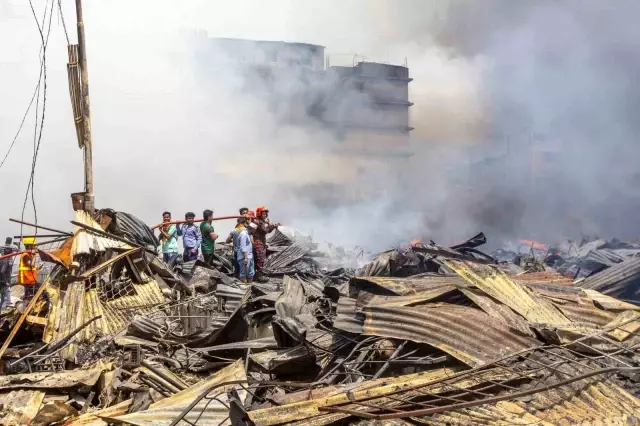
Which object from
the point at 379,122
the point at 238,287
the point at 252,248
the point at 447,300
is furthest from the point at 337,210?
the point at 447,300

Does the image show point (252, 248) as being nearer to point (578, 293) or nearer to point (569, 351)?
point (578, 293)

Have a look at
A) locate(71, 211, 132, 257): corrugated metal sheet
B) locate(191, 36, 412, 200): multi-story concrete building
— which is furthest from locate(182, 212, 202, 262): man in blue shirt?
locate(191, 36, 412, 200): multi-story concrete building

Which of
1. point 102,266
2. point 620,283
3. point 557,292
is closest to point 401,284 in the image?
point 557,292

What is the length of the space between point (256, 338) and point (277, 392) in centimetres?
146

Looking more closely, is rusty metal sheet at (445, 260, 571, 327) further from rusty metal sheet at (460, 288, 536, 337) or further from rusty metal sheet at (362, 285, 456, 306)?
rusty metal sheet at (362, 285, 456, 306)

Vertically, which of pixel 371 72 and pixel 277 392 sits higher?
pixel 371 72

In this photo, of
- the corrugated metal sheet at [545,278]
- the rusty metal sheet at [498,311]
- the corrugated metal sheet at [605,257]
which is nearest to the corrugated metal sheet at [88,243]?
the rusty metal sheet at [498,311]

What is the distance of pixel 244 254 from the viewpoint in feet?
23.6

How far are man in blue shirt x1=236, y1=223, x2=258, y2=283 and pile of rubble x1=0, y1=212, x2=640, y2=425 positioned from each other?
5.67ft

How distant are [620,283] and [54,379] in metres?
4.17

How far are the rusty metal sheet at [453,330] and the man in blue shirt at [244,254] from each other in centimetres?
409

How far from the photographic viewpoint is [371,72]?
744 inches

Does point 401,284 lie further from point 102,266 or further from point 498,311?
point 102,266

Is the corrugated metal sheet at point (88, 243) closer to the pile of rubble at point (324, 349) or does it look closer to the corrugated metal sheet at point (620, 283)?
the pile of rubble at point (324, 349)
